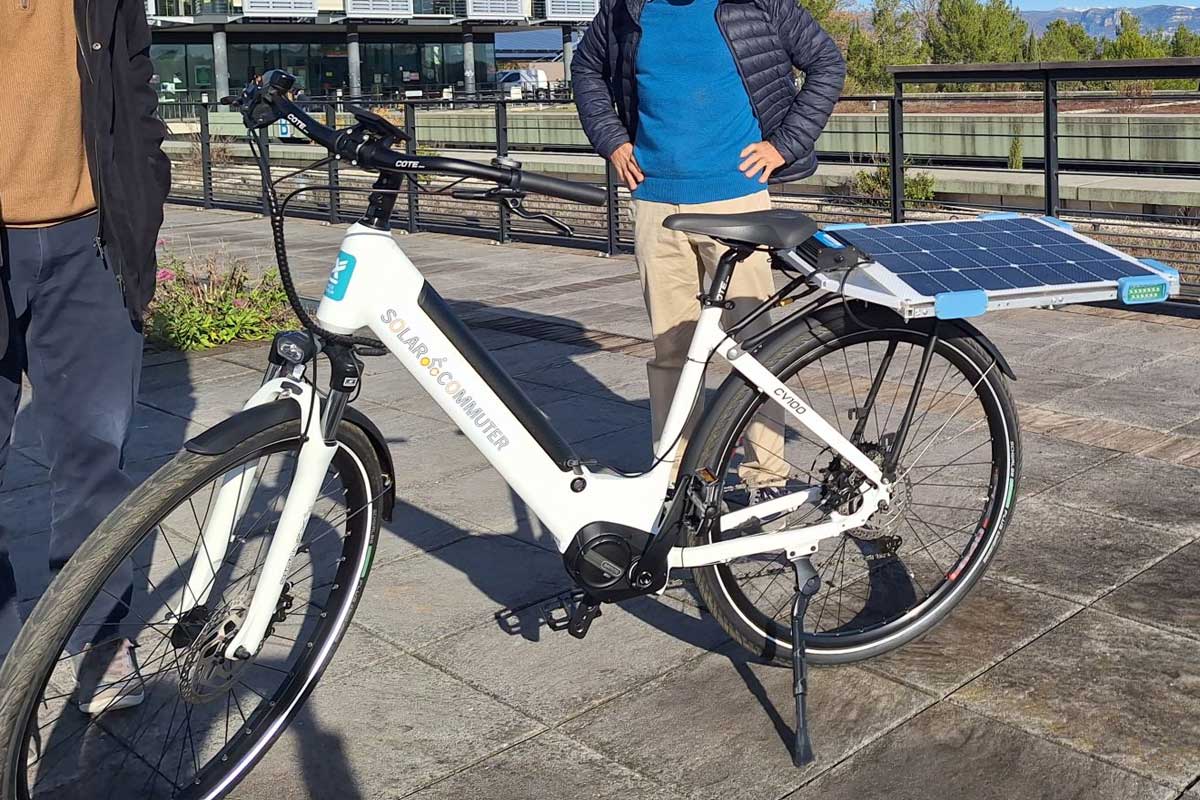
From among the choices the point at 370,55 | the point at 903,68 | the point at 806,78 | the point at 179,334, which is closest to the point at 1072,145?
the point at 903,68

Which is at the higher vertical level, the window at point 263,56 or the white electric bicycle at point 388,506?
the window at point 263,56

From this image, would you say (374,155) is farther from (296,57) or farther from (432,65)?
(432,65)

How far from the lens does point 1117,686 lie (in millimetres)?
3496

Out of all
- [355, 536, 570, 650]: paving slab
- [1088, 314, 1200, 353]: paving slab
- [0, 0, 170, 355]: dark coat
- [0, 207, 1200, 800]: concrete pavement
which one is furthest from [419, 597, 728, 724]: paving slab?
[1088, 314, 1200, 353]: paving slab

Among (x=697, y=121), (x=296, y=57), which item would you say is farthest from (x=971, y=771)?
(x=296, y=57)

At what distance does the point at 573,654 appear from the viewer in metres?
3.86

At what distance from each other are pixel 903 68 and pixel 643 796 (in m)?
7.23

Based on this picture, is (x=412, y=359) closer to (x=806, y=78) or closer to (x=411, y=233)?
(x=806, y=78)

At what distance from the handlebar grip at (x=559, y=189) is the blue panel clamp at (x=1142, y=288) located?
4.26 feet

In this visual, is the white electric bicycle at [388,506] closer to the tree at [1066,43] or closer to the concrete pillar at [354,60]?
the tree at [1066,43]

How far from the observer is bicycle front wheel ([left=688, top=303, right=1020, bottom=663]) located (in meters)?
3.41

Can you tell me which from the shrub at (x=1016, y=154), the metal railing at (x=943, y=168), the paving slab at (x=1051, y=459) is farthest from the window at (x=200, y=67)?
the paving slab at (x=1051, y=459)

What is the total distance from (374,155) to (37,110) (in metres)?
0.92

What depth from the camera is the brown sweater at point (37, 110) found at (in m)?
3.31
